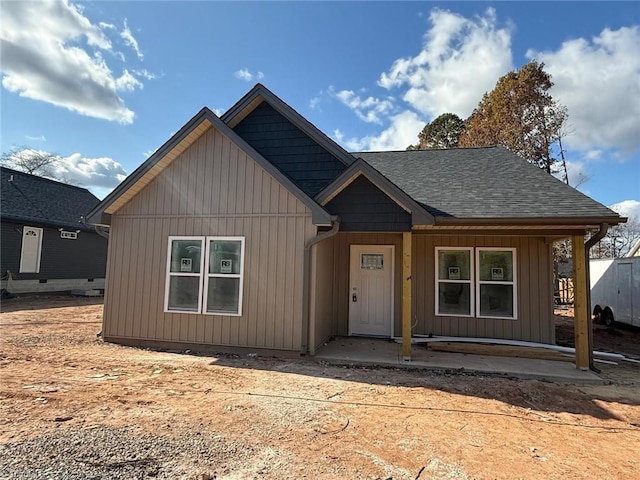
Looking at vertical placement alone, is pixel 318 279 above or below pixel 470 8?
below

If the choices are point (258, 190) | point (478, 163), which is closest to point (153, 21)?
point (258, 190)

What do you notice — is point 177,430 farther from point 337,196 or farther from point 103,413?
point 337,196

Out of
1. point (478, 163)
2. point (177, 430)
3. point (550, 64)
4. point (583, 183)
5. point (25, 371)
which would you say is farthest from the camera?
point (583, 183)

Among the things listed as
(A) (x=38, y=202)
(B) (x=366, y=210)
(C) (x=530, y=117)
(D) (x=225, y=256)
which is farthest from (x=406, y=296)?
(C) (x=530, y=117)

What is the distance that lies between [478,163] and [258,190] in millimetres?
6020

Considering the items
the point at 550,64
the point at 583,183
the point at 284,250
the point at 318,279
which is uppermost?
the point at 550,64

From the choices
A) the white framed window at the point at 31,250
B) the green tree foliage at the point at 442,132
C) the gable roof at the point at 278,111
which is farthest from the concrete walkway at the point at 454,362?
the green tree foliage at the point at 442,132

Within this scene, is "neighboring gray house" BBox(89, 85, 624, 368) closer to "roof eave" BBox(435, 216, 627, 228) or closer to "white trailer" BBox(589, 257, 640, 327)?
"roof eave" BBox(435, 216, 627, 228)

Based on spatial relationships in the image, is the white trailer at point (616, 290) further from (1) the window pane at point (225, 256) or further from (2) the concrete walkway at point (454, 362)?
(1) the window pane at point (225, 256)

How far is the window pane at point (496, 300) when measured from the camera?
8109mm

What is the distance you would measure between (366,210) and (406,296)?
5.80 ft

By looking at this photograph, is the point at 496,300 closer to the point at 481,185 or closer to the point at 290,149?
the point at 481,185

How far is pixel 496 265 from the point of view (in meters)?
8.22

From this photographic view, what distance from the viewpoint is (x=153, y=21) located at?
9492mm
